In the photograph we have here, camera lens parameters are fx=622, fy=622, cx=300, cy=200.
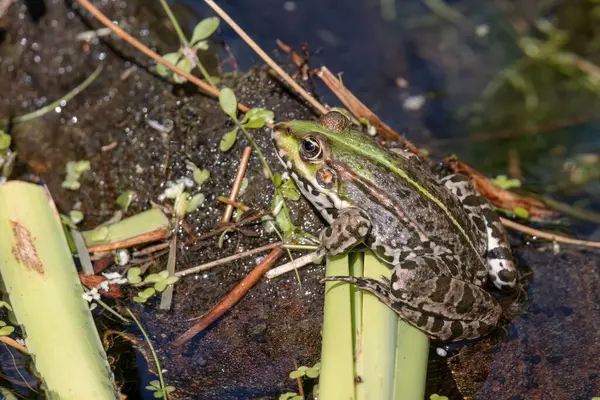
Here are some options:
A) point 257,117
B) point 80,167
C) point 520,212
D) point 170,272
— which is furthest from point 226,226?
point 520,212

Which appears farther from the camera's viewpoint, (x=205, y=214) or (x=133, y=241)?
(x=205, y=214)

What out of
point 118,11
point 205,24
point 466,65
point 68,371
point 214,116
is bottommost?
point 68,371

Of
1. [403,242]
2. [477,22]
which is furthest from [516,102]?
[403,242]

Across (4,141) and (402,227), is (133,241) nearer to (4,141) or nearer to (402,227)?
(4,141)

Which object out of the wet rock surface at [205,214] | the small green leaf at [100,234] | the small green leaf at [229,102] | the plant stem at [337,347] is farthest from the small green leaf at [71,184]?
the plant stem at [337,347]

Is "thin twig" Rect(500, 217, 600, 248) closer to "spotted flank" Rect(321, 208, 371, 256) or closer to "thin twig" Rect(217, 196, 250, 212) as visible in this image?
"spotted flank" Rect(321, 208, 371, 256)

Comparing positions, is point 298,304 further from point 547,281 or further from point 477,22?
point 477,22
